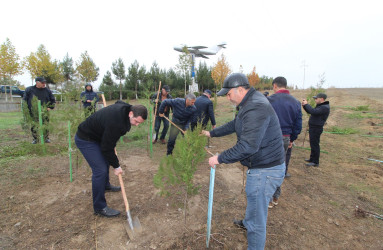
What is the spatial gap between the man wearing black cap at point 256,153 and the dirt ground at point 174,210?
850mm

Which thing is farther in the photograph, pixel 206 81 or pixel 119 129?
pixel 206 81

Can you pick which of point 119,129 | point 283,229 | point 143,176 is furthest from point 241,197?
point 119,129

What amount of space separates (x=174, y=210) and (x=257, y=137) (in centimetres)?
216

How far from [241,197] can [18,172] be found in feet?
16.1

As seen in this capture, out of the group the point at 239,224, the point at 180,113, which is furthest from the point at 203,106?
the point at 239,224

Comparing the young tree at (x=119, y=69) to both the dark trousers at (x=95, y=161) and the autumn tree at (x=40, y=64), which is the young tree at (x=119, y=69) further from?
the dark trousers at (x=95, y=161)

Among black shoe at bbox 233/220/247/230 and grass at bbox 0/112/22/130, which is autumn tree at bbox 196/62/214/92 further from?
black shoe at bbox 233/220/247/230

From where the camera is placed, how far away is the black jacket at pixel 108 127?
2.64 m

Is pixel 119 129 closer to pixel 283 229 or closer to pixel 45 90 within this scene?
pixel 283 229

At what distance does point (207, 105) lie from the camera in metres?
6.22

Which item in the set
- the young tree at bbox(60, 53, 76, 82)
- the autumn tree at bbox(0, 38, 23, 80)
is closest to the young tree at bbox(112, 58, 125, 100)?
the young tree at bbox(60, 53, 76, 82)

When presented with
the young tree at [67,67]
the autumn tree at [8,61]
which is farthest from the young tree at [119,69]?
the autumn tree at [8,61]

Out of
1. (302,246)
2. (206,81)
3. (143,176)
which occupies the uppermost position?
(206,81)

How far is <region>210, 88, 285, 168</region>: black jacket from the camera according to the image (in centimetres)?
191
